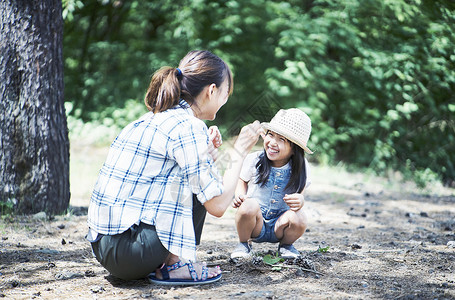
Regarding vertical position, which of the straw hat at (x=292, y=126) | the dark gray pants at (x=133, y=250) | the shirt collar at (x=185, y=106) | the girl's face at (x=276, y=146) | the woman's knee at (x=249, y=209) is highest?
the shirt collar at (x=185, y=106)

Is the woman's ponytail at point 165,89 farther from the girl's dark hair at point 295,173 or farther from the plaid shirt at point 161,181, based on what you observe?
the girl's dark hair at point 295,173

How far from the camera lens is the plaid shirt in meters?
2.41

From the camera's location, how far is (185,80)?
260 centimetres

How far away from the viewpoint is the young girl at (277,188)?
116 inches

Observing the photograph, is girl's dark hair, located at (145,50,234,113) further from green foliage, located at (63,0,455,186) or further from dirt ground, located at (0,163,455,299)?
green foliage, located at (63,0,455,186)

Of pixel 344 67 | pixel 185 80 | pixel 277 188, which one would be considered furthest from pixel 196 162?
pixel 344 67

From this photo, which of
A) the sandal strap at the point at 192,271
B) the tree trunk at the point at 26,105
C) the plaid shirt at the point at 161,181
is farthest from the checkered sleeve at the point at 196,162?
the tree trunk at the point at 26,105

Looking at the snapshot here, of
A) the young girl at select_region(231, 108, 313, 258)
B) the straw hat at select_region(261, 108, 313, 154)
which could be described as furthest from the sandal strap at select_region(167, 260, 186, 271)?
the straw hat at select_region(261, 108, 313, 154)

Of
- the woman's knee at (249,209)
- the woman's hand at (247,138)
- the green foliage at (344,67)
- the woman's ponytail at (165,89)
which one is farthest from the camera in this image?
the green foliage at (344,67)

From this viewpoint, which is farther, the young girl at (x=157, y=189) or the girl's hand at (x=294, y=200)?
the girl's hand at (x=294, y=200)

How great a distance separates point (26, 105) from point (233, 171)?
236 centimetres

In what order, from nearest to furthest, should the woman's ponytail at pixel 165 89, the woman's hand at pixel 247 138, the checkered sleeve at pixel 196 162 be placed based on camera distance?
the checkered sleeve at pixel 196 162 → the woman's ponytail at pixel 165 89 → the woman's hand at pixel 247 138

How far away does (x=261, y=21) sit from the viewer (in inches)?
359

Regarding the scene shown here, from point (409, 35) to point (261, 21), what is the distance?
274 cm
